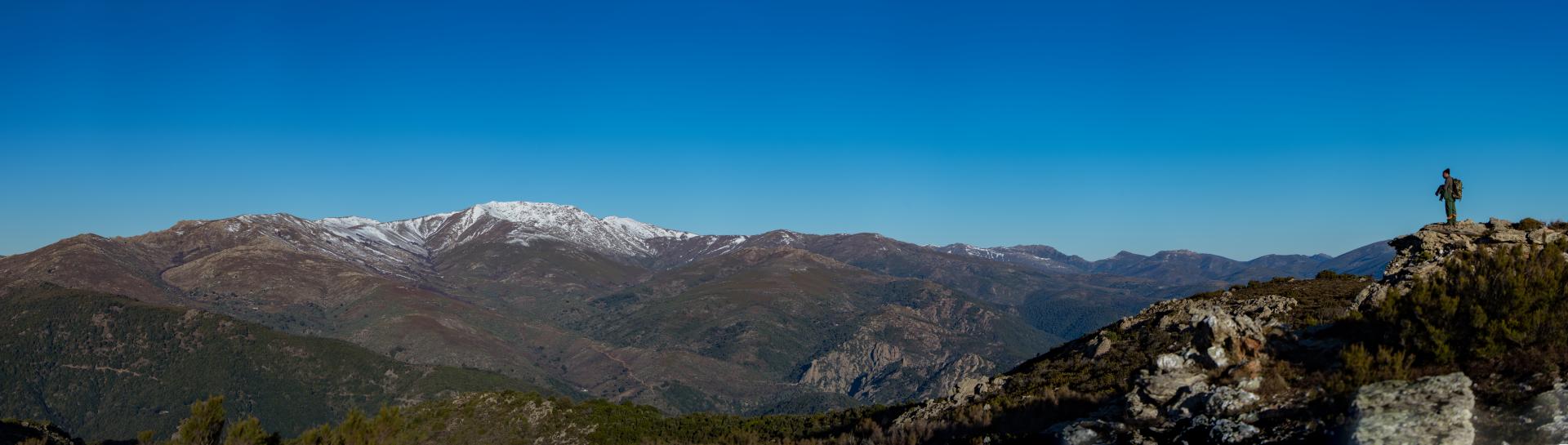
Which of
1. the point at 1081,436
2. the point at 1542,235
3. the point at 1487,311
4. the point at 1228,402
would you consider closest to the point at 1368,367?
the point at 1228,402

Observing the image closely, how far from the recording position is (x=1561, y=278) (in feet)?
61.8

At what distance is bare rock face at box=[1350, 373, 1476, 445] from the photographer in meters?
14.0

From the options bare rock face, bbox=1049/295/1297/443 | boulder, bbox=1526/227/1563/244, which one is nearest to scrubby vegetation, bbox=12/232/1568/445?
bare rock face, bbox=1049/295/1297/443

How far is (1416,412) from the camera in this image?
14641 mm

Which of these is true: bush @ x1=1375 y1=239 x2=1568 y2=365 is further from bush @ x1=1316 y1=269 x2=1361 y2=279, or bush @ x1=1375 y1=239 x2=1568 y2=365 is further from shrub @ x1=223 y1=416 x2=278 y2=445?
shrub @ x1=223 y1=416 x2=278 y2=445

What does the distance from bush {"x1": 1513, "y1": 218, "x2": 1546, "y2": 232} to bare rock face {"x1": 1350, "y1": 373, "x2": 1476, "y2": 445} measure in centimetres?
2600

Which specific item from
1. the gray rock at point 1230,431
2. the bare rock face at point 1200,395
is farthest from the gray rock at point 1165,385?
the gray rock at point 1230,431

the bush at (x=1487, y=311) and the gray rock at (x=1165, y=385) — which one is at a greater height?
the bush at (x=1487, y=311)

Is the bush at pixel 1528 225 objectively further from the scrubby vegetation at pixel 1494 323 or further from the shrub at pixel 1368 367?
the shrub at pixel 1368 367

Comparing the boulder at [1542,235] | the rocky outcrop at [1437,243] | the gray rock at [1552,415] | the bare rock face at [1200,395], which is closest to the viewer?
the gray rock at [1552,415]

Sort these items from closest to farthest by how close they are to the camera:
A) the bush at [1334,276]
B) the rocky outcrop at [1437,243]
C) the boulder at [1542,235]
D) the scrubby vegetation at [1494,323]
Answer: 1. the scrubby vegetation at [1494,323]
2. the rocky outcrop at [1437,243]
3. the boulder at [1542,235]
4. the bush at [1334,276]

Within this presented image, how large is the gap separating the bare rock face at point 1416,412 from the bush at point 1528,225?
26.0 meters

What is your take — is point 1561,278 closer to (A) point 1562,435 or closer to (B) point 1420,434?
(A) point 1562,435

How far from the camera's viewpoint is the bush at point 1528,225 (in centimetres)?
3434
